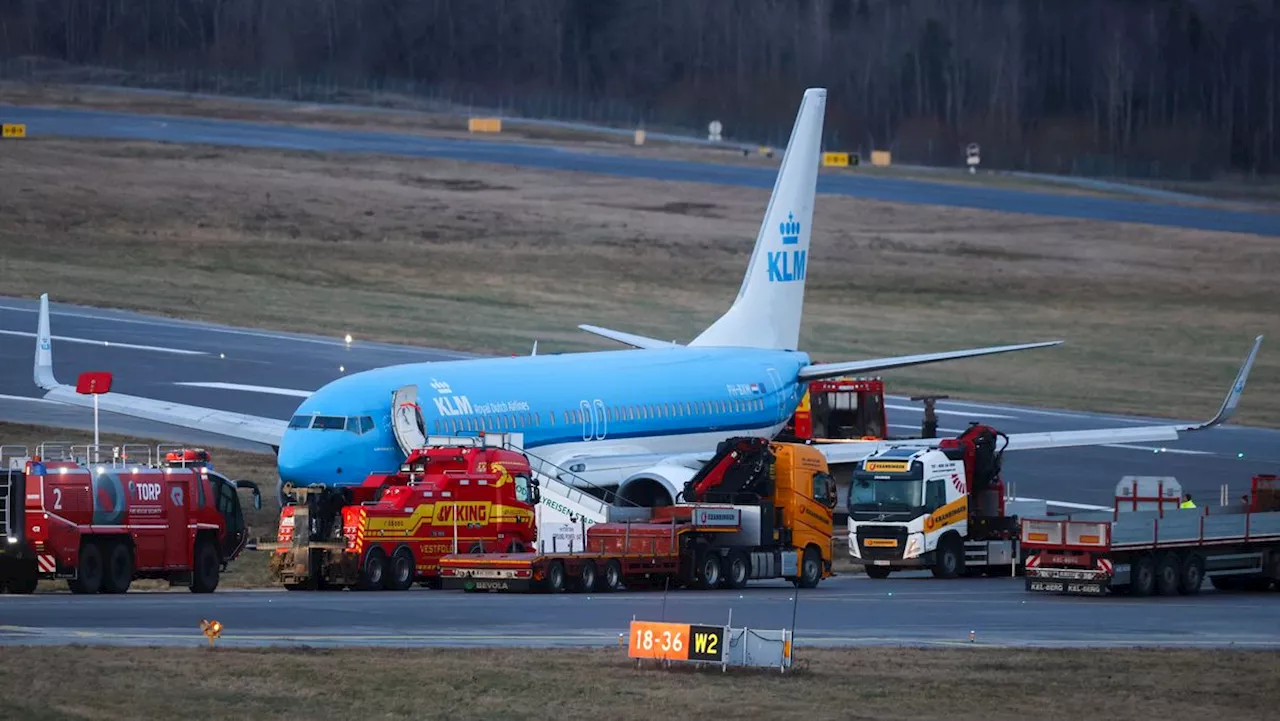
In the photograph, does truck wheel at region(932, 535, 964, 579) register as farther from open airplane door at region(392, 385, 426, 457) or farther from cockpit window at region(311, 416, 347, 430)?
cockpit window at region(311, 416, 347, 430)

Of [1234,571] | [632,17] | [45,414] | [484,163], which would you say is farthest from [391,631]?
[632,17]

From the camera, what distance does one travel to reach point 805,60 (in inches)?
5305

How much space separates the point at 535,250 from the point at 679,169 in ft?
77.5

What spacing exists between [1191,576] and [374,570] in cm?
1556

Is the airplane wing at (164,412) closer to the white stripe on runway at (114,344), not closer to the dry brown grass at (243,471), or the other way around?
the dry brown grass at (243,471)

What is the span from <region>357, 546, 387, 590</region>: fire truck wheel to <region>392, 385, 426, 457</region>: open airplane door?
3680 mm

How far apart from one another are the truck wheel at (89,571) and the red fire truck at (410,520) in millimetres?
3849

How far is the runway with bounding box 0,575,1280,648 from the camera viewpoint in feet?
91.8

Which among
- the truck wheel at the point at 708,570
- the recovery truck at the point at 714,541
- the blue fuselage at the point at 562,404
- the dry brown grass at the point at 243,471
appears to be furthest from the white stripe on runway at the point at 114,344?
the truck wheel at the point at 708,570

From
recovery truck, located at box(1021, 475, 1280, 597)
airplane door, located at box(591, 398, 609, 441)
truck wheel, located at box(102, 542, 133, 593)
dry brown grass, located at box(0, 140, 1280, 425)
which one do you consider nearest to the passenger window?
recovery truck, located at box(1021, 475, 1280, 597)

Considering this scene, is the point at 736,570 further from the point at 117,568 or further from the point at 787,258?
the point at 787,258

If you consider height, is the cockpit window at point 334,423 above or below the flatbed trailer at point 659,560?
above

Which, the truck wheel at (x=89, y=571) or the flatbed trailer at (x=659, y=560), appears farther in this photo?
the flatbed trailer at (x=659, y=560)

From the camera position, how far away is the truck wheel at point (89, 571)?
3378cm
